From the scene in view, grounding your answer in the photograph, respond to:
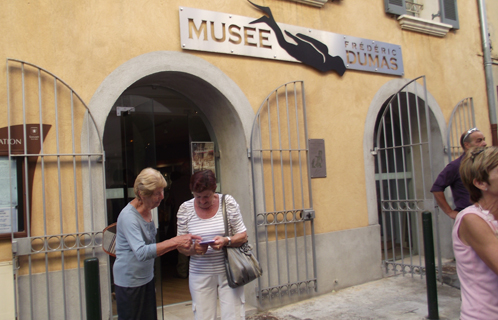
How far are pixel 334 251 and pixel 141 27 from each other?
3562 mm

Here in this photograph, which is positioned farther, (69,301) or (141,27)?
(141,27)

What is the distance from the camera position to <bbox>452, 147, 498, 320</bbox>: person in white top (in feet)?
6.34

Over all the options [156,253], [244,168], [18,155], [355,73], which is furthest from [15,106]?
[355,73]

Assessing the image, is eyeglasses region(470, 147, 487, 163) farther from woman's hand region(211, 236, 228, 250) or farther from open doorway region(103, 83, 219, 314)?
open doorway region(103, 83, 219, 314)

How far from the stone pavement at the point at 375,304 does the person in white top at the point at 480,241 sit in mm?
2896

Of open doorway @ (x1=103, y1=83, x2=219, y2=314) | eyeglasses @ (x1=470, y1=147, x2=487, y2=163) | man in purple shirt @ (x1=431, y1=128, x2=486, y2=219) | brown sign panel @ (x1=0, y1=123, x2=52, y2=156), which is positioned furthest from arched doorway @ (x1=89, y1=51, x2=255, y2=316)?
eyeglasses @ (x1=470, y1=147, x2=487, y2=163)

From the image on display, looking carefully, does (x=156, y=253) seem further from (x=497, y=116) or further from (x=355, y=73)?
Result: (x=497, y=116)

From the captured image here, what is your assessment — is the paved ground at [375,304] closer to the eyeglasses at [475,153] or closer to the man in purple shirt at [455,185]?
the man in purple shirt at [455,185]

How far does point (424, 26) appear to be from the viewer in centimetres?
714

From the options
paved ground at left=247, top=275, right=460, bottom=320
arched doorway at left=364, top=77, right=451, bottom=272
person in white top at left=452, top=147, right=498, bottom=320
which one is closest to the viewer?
person in white top at left=452, top=147, right=498, bottom=320

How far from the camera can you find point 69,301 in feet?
13.2

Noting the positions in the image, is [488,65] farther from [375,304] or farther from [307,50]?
[375,304]

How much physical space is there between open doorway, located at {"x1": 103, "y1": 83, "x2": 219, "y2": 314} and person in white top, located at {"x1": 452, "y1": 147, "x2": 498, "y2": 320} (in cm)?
302

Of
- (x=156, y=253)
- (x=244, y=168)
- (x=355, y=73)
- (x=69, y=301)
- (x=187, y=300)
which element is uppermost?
(x=355, y=73)
